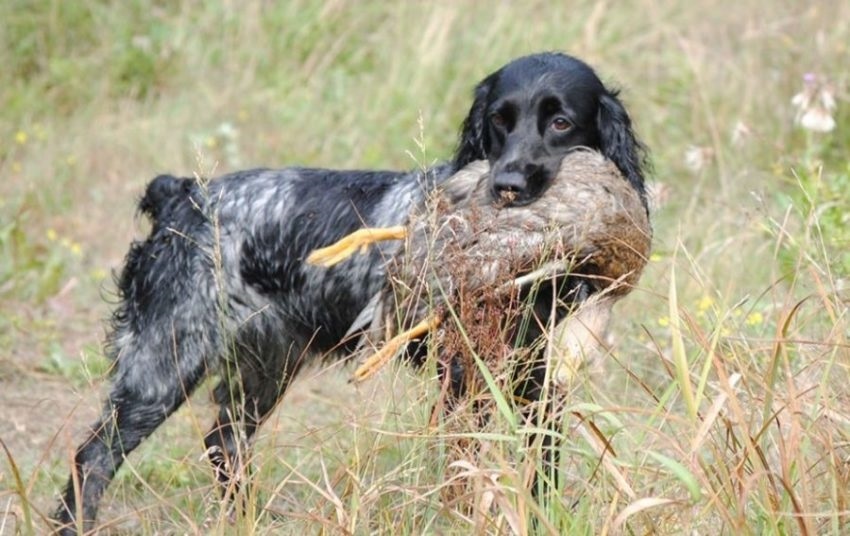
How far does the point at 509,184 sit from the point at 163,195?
1496 mm

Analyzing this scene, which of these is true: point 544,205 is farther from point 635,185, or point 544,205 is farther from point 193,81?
point 193,81

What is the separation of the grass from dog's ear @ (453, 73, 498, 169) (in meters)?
0.80

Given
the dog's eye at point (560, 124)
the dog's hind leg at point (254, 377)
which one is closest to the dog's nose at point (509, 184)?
the dog's eye at point (560, 124)

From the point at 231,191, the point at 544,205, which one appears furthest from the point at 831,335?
the point at 231,191

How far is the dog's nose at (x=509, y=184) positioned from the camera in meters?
4.24

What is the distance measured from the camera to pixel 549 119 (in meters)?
4.55

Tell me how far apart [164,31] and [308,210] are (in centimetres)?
524

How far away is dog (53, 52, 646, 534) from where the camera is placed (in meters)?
4.79

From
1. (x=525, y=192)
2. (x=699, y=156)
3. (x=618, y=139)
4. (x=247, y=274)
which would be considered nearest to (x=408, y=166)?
(x=699, y=156)

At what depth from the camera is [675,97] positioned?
8.86 m

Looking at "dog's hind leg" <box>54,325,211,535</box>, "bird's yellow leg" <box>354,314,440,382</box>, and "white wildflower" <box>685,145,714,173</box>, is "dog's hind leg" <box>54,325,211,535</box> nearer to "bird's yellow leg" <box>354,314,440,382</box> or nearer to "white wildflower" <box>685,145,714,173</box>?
"bird's yellow leg" <box>354,314,440,382</box>

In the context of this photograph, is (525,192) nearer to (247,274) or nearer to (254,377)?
(247,274)

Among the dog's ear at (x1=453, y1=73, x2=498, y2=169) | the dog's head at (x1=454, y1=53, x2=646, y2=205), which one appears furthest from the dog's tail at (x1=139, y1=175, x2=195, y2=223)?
the dog's head at (x1=454, y1=53, x2=646, y2=205)

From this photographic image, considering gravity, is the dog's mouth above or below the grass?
above
